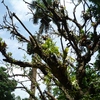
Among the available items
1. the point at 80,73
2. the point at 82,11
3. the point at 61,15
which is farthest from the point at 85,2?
the point at 80,73

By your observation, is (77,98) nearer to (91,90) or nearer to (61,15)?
(91,90)

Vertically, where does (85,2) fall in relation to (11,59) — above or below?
above

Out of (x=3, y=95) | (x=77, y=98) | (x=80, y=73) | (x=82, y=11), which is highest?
(x=3, y=95)

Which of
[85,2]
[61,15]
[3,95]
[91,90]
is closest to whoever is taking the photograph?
[91,90]

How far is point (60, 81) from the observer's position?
5.96 metres

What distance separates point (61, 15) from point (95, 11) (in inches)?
63.3

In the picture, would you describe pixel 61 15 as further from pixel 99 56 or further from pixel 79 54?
pixel 99 56

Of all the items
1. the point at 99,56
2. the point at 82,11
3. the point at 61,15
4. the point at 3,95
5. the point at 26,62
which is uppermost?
the point at 3,95

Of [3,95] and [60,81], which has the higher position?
[3,95]

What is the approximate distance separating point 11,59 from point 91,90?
252 cm

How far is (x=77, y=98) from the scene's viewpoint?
6.21 metres

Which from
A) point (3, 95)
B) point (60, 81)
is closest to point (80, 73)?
point (60, 81)

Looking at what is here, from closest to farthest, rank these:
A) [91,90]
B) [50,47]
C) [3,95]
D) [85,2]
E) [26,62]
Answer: [50,47]
[91,90]
[26,62]
[85,2]
[3,95]

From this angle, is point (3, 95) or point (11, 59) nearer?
point (11, 59)
